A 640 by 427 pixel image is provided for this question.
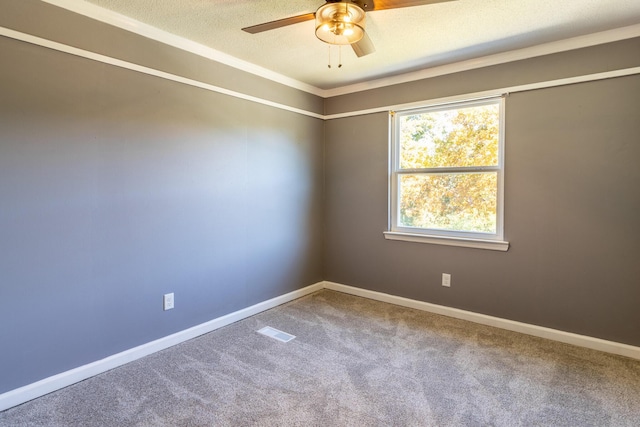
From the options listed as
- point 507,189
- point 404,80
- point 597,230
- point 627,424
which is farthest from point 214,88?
point 627,424

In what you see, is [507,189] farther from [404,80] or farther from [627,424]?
[627,424]

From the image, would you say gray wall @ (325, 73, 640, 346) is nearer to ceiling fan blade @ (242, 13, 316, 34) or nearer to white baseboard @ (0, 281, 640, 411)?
white baseboard @ (0, 281, 640, 411)

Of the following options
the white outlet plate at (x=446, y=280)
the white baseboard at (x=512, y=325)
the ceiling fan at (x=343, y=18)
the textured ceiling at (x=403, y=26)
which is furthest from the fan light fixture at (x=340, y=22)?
the white baseboard at (x=512, y=325)

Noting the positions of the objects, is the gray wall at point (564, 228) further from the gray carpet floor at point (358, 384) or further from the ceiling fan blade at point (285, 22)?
the ceiling fan blade at point (285, 22)

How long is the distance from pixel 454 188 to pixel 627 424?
203cm

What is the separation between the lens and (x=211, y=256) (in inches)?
117

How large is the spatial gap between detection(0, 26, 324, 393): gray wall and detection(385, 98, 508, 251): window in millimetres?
1362

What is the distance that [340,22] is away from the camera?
1.84m

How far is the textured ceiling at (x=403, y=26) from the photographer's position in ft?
7.20

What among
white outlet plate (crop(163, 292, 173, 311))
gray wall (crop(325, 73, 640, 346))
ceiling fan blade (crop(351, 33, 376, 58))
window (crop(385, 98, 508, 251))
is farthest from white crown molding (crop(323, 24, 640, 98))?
white outlet plate (crop(163, 292, 173, 311))

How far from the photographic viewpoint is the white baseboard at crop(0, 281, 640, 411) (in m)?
2.04

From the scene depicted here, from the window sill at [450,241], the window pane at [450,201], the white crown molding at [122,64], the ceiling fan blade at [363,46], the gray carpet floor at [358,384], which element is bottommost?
the gray carpet floor at [358,384]

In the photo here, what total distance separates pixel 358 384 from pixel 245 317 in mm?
1442

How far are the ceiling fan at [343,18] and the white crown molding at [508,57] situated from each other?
1.53 m
